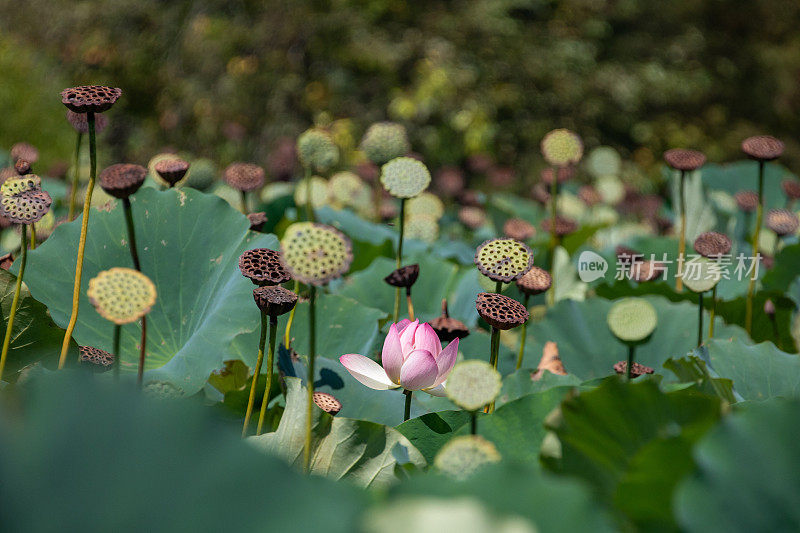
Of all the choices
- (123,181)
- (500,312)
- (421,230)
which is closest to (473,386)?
(500,312)

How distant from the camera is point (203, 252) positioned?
86 cm

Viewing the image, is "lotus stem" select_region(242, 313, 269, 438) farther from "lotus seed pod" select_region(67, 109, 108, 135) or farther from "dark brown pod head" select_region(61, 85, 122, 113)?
"lotus seed pod" select_region(67, 109, 108, 135)

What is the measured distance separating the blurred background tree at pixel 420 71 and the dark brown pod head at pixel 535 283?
13.1 ft

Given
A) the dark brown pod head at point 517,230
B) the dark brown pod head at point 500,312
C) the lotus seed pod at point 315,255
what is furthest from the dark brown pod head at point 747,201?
the lotus seed pod at point 315,255

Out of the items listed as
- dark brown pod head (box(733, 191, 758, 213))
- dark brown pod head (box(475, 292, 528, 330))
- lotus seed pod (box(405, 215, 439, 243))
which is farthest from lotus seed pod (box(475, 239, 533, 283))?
dark brown pod head (box(733, 191, 758, 213))

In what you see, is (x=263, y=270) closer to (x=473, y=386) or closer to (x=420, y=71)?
(x=473, y=386)

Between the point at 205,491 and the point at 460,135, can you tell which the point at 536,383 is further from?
the point at 460,135

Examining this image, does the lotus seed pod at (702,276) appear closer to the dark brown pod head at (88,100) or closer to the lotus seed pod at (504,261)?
the lotus seed pod at (504,261)

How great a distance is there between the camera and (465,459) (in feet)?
1.45

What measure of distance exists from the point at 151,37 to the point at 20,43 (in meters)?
1.58

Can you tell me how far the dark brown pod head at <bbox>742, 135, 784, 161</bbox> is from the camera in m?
0.96

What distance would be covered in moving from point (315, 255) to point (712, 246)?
2.09ft

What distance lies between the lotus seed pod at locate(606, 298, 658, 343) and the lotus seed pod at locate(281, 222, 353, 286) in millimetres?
404

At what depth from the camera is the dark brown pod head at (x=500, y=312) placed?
0.64m
